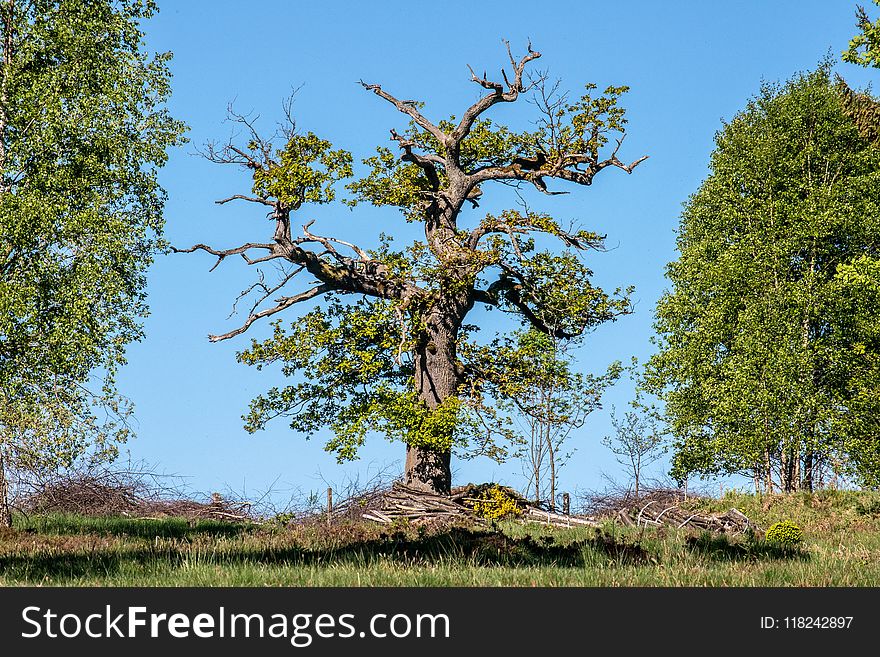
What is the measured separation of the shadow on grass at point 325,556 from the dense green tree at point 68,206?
541 centimetres

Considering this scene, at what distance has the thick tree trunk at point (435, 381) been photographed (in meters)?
21.8

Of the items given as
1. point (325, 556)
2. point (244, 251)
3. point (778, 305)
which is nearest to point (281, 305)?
point (244, 251)

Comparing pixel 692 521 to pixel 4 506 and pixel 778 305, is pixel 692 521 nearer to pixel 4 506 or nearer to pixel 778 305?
pixel 778 305

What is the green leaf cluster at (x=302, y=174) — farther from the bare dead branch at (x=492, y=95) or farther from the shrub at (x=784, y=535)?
the shrub at (x=784, y=535)

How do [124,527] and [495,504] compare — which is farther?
[495,504]

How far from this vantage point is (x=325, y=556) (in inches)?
496

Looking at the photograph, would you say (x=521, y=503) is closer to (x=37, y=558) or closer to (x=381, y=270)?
(x=381, y=270)

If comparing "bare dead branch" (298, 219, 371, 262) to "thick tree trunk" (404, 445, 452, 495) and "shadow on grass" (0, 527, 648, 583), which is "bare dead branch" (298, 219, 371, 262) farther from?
"shadow on grass" (0, 527, 648, 583)

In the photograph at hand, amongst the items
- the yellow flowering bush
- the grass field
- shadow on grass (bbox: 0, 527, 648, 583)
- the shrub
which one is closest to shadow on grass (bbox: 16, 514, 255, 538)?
the grass field

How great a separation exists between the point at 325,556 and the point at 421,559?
1.71m

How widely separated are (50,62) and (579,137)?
13415 millimetres

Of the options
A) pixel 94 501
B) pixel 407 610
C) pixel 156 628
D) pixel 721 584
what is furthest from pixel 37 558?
pixel 94 501

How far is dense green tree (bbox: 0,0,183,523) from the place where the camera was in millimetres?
18250

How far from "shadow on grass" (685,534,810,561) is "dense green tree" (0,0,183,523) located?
12.5m
